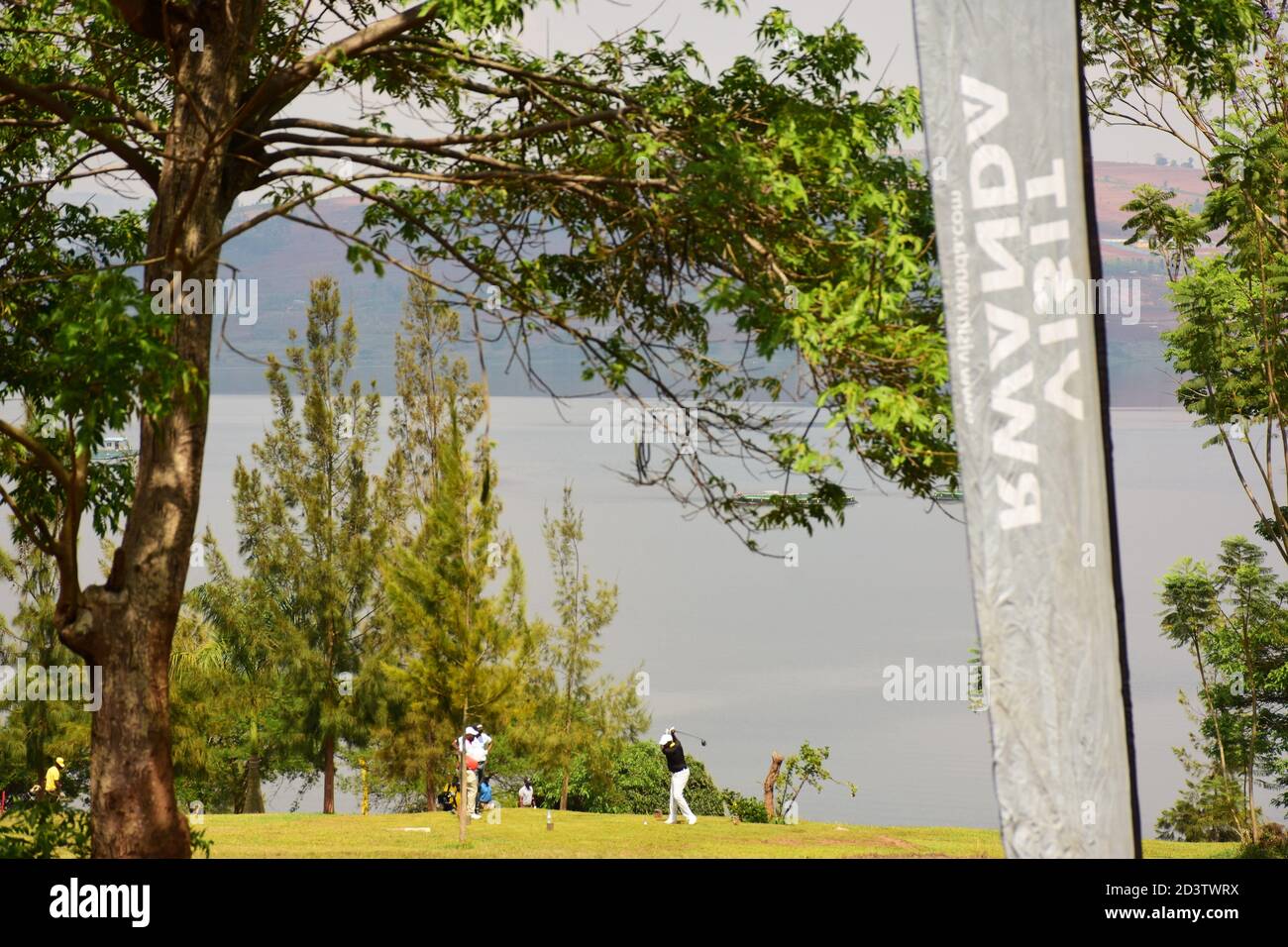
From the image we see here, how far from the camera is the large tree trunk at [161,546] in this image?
1009 centimetres

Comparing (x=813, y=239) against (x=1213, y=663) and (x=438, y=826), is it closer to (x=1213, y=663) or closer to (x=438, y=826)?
(x=438, y=826)

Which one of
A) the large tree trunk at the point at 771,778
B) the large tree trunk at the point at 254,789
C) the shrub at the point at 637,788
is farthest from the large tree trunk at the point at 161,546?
the large tree trunk at the point at 254,789

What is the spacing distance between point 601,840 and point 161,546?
9.78m

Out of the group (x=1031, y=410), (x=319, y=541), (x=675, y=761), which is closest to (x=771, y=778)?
(x=675, y=761)

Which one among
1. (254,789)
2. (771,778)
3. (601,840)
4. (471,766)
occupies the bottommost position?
(254,789)

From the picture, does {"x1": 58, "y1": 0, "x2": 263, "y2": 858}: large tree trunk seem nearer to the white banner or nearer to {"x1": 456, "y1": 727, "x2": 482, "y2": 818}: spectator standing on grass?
the white banner

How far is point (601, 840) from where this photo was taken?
18.3m

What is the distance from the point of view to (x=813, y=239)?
9820 mm

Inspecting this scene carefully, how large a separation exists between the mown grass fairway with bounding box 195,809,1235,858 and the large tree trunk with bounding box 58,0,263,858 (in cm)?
559

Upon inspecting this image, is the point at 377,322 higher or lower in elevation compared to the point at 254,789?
higher

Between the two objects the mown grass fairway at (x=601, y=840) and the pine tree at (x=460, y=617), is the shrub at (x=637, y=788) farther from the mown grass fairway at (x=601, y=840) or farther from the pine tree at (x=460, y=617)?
Result: the pine tree at (x=460, y=617)

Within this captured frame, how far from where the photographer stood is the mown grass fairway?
16969mm

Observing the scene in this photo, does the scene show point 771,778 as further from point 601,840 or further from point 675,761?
point 601,840

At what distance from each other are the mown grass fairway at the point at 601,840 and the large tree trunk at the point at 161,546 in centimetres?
559
